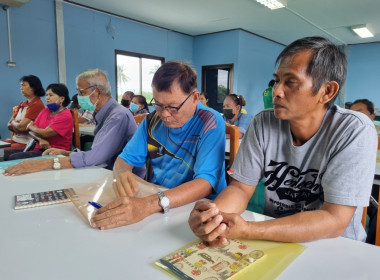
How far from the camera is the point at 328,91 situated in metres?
0.93

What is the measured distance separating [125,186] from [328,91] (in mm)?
781

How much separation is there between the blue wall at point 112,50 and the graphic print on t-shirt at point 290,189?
2.80 meters

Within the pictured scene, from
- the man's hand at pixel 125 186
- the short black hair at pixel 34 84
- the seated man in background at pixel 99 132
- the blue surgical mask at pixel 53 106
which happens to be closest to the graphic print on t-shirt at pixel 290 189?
the man's hand at pixel 125 186

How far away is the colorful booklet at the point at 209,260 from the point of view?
611mm

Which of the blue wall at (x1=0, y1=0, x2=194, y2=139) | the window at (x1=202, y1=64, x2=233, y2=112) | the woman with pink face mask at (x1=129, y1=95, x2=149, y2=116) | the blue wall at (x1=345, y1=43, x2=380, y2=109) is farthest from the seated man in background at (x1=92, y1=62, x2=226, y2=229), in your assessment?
the blue wall at (x1=345, y1=43, x2=380, y2=109)

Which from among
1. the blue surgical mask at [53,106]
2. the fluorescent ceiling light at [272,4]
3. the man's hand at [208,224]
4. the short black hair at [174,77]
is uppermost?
the fluorescent ceiling light at [272,4]

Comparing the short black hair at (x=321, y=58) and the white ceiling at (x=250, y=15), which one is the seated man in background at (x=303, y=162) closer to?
the short black hair at (x=321, y=58)

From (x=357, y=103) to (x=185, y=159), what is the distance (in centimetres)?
271

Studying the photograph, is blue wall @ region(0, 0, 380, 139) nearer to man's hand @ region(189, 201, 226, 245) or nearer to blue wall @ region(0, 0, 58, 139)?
blue wall @ region(0, 0, 58, 139)

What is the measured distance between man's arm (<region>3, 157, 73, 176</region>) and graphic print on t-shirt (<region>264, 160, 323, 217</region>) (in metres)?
1.07

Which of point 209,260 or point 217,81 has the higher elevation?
point 217,81

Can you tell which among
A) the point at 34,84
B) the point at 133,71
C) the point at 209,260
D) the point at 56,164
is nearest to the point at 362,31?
the point at 133,71

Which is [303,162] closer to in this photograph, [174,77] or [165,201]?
[165,201]

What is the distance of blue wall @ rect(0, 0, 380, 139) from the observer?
435 cm
